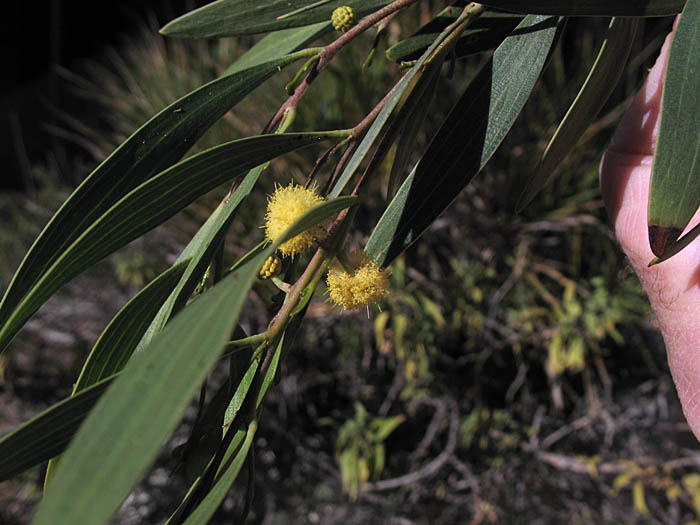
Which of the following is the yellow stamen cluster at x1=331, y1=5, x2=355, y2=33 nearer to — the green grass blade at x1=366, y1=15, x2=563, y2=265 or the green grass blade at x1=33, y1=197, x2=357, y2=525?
the green grass blade at x1=366, y1=15, x2=563, y2=265

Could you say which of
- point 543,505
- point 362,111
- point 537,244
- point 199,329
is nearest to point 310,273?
point 199,329

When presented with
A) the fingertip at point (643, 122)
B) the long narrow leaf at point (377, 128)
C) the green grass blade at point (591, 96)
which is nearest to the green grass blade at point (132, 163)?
the long narrow leaf at point (377, 128)

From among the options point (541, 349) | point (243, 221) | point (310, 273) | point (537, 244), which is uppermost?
point (310, 273)

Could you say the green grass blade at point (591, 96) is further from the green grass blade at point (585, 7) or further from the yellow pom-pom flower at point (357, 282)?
the yellow pom-pom flower at point (357, 282)

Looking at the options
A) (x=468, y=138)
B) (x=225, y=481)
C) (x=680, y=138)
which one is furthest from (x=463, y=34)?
(x=225, y=481)

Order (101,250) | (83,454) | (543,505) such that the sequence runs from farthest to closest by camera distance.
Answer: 1. (543,505)
2. (101,250)
3. (83,454)

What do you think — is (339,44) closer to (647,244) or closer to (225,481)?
(225,481)

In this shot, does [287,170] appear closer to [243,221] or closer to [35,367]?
[243,221]
